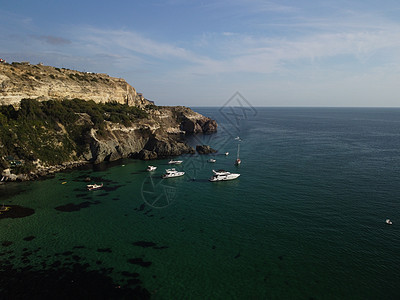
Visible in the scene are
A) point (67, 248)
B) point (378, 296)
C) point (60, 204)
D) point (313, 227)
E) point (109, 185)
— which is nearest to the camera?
point (378, 296)

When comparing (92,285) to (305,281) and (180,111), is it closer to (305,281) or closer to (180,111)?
(305,281)

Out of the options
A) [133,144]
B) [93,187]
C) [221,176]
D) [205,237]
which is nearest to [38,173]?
[93,187]

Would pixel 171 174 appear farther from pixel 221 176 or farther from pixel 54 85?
pixel 54 85

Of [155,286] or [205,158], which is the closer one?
[155,286]

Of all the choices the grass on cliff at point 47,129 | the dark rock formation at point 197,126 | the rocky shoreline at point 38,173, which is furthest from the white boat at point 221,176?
the dark rock formation at point 197,126

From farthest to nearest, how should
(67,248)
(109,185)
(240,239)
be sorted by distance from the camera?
1. (109,185)
2. (240,239)
3. (67,248)

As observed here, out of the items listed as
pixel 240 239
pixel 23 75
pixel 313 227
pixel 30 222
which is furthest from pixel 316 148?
pixel 23 75

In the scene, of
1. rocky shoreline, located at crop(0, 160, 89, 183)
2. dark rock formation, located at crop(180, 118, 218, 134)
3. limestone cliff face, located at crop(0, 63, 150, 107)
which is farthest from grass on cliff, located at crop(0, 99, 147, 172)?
dark rock formation, located at crop(180, 118, 218, 134)
